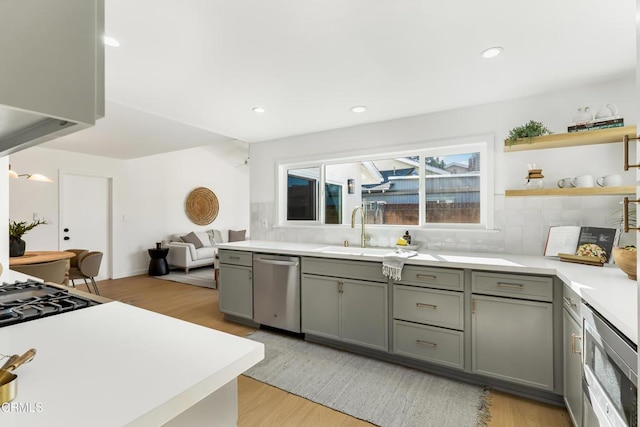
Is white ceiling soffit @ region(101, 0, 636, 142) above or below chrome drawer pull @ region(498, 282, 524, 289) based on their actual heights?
above

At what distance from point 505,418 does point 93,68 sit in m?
2.50

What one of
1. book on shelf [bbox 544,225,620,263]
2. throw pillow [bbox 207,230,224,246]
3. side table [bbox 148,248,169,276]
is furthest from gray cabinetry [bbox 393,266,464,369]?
throw pillow [bbox 207,230,224,246]

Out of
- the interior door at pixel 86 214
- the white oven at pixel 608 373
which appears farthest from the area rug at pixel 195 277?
the white oven at pixel 608 373

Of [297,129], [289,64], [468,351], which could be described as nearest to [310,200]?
[297,129]

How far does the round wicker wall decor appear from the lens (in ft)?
22.8

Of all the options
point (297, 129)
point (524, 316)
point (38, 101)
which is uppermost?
point (297, 129)

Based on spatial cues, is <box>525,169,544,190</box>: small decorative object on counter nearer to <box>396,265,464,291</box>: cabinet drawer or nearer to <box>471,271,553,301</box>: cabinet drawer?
<box>471,271,553,301</box>: cabinet drawer

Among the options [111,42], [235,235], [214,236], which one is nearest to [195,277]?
[214,236]

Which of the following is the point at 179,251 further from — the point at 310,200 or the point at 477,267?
the point at 477,267

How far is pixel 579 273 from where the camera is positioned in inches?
69.8

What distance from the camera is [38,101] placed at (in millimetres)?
476

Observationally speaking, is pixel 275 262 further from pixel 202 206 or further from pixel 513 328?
pixel 202 206

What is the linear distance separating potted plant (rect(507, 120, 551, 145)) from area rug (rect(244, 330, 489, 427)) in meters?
1.88

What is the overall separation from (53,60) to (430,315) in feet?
7.94
